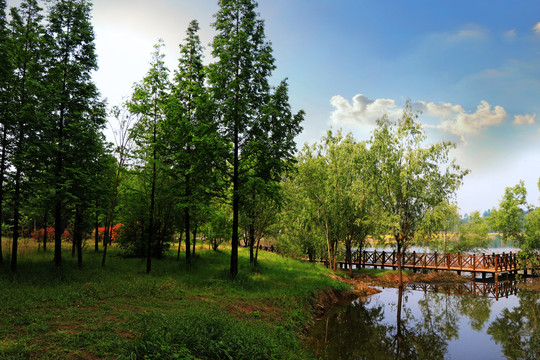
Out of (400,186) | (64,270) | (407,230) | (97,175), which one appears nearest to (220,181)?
(97,175)

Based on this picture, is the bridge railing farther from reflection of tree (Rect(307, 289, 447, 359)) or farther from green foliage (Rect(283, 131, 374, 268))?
reflection of tree (Rect(307, 289, 447, 359))

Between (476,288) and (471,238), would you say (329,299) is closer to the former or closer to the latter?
(476,288)

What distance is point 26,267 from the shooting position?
15.5 meters

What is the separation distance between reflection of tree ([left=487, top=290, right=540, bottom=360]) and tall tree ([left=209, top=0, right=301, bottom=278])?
42.1ft

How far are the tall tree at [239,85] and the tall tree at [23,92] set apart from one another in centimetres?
873

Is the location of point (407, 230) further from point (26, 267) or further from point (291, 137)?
point (26, 267)

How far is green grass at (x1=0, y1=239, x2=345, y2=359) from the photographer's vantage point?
7.05 m

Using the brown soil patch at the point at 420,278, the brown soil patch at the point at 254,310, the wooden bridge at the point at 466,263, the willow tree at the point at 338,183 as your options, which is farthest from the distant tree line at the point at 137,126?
Answer: the wooden bridge at the point at 466,263

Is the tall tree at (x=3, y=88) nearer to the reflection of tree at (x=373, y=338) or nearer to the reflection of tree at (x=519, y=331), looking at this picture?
the reflection of tree at (x=373, y=338)

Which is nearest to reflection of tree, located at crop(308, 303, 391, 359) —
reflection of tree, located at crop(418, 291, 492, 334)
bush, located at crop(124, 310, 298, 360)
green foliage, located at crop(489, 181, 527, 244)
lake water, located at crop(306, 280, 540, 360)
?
lake water, located at crop(306, 280, 540, 360)

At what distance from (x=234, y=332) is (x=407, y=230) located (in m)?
20.0

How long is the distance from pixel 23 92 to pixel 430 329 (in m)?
23.3

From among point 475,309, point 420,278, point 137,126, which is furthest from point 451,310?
point 137,126

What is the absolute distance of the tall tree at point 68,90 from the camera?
15398mm
